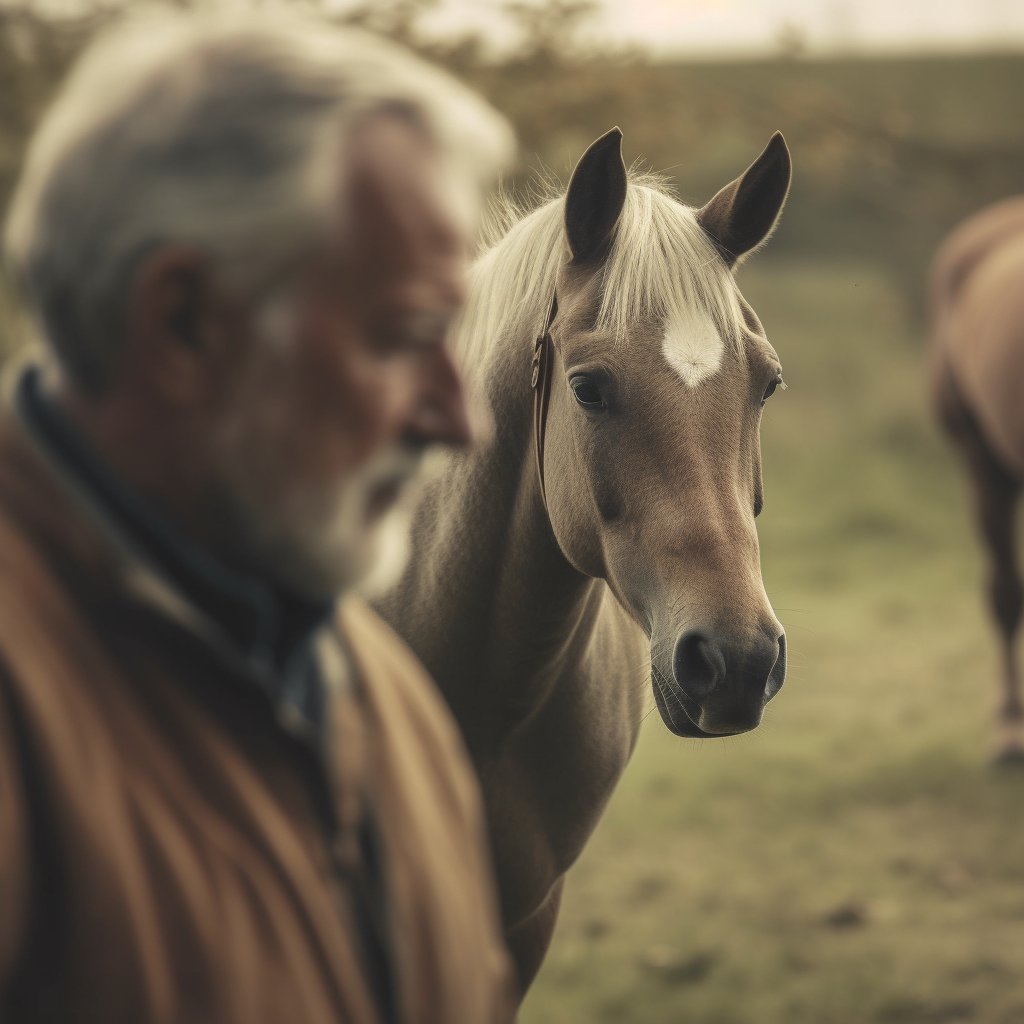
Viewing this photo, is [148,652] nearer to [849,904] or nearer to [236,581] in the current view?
[236,581]

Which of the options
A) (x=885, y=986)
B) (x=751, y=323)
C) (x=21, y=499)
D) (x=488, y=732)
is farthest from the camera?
(x=885, y=986)

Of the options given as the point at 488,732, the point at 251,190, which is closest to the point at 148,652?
the point at 251,190

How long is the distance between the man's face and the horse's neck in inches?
48.1

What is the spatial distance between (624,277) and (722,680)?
2.30 feet

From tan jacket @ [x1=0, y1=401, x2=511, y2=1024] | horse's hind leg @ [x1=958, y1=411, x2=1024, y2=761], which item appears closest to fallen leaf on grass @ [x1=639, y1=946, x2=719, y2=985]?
horse's hind leg @ [x1=958, y1=411, x2=1024, y2=761]

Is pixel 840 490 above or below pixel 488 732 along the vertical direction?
below

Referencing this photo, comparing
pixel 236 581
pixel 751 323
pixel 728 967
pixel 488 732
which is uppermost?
pixel 236 581

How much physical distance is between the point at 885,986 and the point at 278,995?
132 inches

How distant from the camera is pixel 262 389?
0.76 m

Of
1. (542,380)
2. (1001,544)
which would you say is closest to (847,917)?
(1001,544)

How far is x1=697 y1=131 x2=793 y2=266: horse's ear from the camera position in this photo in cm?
195

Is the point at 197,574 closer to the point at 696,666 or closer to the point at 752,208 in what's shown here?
the point at 696,666

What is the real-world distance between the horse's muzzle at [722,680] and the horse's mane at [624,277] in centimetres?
51

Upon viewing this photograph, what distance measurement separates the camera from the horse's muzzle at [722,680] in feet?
5.44
